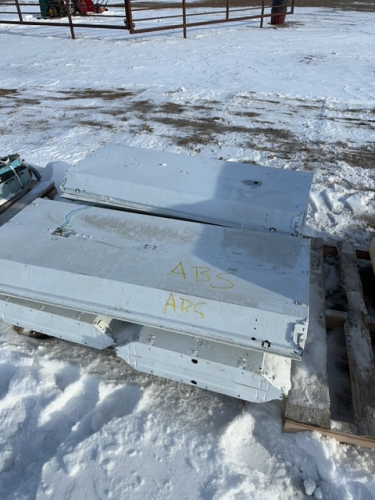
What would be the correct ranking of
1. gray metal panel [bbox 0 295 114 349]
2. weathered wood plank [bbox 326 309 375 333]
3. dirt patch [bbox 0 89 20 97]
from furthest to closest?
dirt patch [bbox 0 89 20 97], weathered wood plank [bbox 326 309 375 333], gray metal panel [bbox 0 295 114 349]

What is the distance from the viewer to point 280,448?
6.88 feet

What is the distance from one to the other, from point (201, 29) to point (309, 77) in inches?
237

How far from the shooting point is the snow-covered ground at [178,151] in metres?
1.99

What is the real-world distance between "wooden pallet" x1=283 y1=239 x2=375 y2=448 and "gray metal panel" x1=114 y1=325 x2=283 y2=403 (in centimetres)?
20

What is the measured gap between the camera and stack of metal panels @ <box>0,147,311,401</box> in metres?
1.95

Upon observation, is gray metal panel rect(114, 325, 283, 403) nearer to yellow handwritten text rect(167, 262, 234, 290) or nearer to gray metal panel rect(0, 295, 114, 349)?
gray metal panel rect(0, 295, 114, 349)

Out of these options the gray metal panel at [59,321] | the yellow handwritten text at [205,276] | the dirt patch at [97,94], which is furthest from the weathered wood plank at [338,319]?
the dirt patch at [97,94]

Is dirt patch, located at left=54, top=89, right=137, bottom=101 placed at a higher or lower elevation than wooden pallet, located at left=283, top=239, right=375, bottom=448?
higher

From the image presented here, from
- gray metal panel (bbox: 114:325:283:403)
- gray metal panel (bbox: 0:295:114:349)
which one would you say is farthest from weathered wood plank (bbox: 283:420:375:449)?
gray metal panel (bbox: 0:295:114:349)

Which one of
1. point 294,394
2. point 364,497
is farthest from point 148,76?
point 364,497

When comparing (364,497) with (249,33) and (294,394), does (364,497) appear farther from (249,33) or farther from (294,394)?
(249,33)

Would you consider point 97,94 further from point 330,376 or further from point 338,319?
point 330,376

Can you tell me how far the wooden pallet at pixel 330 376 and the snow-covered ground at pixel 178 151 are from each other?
0.55 feet

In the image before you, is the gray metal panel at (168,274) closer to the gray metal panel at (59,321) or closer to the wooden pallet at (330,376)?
the gray metal panel at (59,321)
